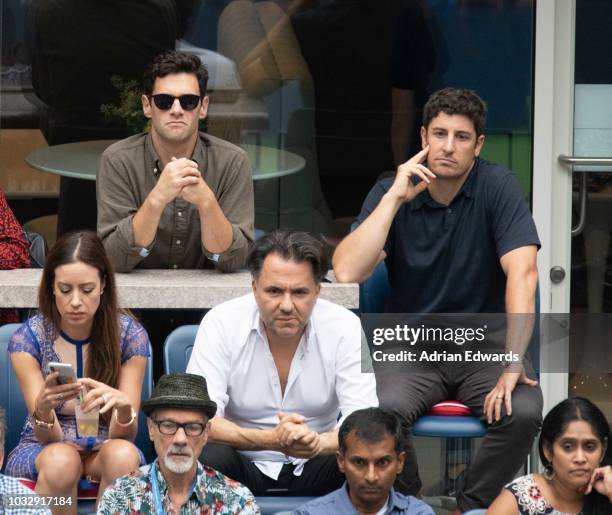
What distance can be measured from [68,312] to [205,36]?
2.17 m

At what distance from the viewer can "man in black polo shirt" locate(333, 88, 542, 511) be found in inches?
208

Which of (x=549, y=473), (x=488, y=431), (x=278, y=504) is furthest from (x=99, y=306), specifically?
(x=549, y=473)

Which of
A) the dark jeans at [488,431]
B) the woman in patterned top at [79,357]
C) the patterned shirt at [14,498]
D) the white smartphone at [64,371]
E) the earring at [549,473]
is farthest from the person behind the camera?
the dark jeans at [488,431]

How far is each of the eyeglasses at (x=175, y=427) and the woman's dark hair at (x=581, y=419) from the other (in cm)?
119

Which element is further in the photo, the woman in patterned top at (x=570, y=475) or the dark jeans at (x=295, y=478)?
the dark jeans at (x=295, y=478)

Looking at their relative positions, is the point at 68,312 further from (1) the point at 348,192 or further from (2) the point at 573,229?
(2) the point at 573,229

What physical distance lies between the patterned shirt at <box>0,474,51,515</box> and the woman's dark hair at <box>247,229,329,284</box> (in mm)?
1055

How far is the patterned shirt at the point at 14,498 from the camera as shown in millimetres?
4273

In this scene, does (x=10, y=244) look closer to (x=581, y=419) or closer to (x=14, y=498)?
(x=14, y=498)

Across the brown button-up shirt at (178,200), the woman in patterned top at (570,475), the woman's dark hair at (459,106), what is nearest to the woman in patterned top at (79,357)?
the brown button-up shirt at (178,200)

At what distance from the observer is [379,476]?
447cm

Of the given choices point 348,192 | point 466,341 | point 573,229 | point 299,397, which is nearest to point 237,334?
point 299,397

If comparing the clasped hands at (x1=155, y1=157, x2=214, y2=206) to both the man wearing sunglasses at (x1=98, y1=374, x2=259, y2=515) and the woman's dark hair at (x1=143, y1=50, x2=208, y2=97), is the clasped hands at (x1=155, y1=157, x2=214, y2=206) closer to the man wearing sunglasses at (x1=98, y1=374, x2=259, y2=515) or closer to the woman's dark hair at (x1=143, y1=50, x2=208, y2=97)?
the woman's dark hair at (x1=143, y1=50, x2=208, y2=97)

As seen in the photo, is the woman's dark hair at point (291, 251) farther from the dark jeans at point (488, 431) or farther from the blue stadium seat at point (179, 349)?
the dark jeans at point (488, 431)
